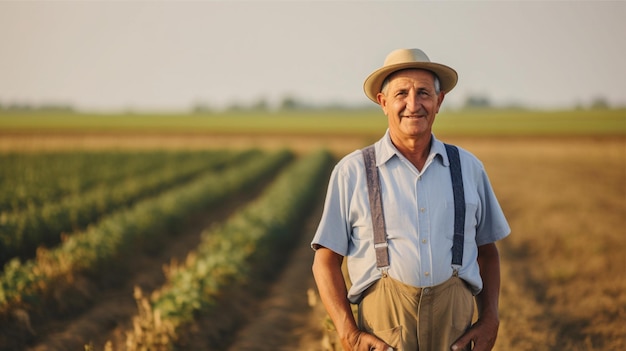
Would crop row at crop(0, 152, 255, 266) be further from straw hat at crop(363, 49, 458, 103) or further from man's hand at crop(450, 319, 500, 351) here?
man's hand at crop(450, 319, 500, 351)

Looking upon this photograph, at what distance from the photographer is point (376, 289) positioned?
2.75 meters

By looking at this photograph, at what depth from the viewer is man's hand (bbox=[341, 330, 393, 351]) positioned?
2711 millimetres

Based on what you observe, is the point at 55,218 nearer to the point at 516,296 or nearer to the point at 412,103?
the point at 516,296

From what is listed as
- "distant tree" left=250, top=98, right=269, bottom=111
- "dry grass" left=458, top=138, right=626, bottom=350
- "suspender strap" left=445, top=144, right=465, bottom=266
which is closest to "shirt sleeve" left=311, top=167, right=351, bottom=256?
"suspender strap" left=445, top=144, right=465, bottom=266

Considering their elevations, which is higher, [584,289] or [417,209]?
[417,209]

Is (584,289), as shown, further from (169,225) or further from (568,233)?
(169,225)

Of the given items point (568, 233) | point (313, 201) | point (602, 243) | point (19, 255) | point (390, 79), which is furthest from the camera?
point (313, 201)

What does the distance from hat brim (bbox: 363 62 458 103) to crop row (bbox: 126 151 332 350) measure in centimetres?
296

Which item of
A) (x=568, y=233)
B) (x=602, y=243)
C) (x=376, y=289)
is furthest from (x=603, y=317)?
(x=376, y=289)

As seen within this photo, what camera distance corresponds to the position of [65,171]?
23.6 metres

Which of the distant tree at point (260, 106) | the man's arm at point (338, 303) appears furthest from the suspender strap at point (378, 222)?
the distant tree at point (260, 106)

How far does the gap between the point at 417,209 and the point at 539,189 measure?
1913 cm

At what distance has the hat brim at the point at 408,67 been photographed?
9.01 ft

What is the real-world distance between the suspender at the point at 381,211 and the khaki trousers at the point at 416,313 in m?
0.11
